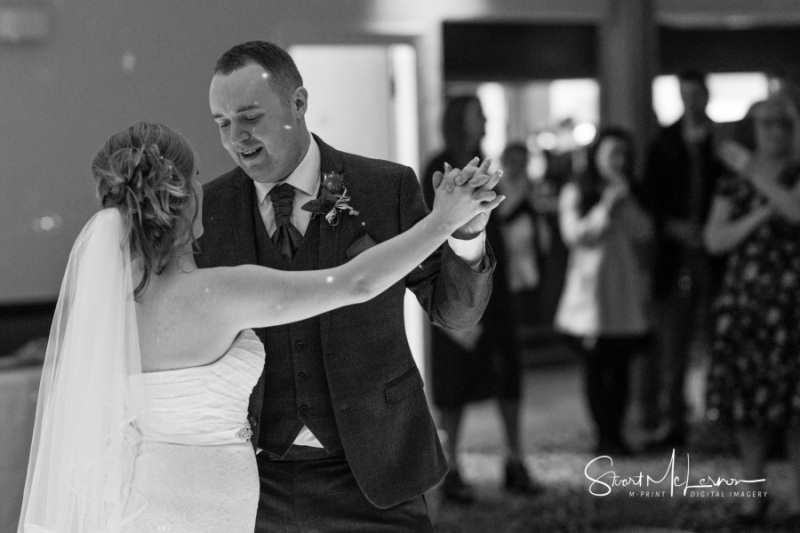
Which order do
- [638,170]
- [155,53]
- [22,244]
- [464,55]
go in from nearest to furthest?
[155,53] < [22,244] < [464,55] < [638,170]

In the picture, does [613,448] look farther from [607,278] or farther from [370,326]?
[370,326]

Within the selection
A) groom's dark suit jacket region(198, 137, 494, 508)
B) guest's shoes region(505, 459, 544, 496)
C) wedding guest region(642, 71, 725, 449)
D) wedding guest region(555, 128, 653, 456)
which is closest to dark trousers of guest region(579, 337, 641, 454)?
wedding guest region(555, 128, 653, 456)

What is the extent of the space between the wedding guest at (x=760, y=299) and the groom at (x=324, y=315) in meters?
1.67

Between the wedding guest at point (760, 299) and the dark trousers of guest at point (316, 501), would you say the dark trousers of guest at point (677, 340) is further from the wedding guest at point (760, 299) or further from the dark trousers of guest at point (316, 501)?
the dark trousers of guest at point (316, 501)

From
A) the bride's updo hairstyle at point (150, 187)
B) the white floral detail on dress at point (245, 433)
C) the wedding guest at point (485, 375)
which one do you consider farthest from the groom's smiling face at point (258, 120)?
the wedding guest at point (485, 375)

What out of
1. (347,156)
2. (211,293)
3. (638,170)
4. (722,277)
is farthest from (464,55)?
(211,293)

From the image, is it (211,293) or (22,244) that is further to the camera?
(22,244)

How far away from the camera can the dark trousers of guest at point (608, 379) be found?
12.2 ft

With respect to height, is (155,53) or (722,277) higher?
(155,53)

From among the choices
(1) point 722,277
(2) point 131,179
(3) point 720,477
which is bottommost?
(3) point 720,477

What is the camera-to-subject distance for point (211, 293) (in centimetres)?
162

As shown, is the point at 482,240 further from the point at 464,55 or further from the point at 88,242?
the point at 464,55

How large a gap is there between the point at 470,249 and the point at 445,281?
0.09 meters

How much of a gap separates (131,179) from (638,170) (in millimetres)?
2353
